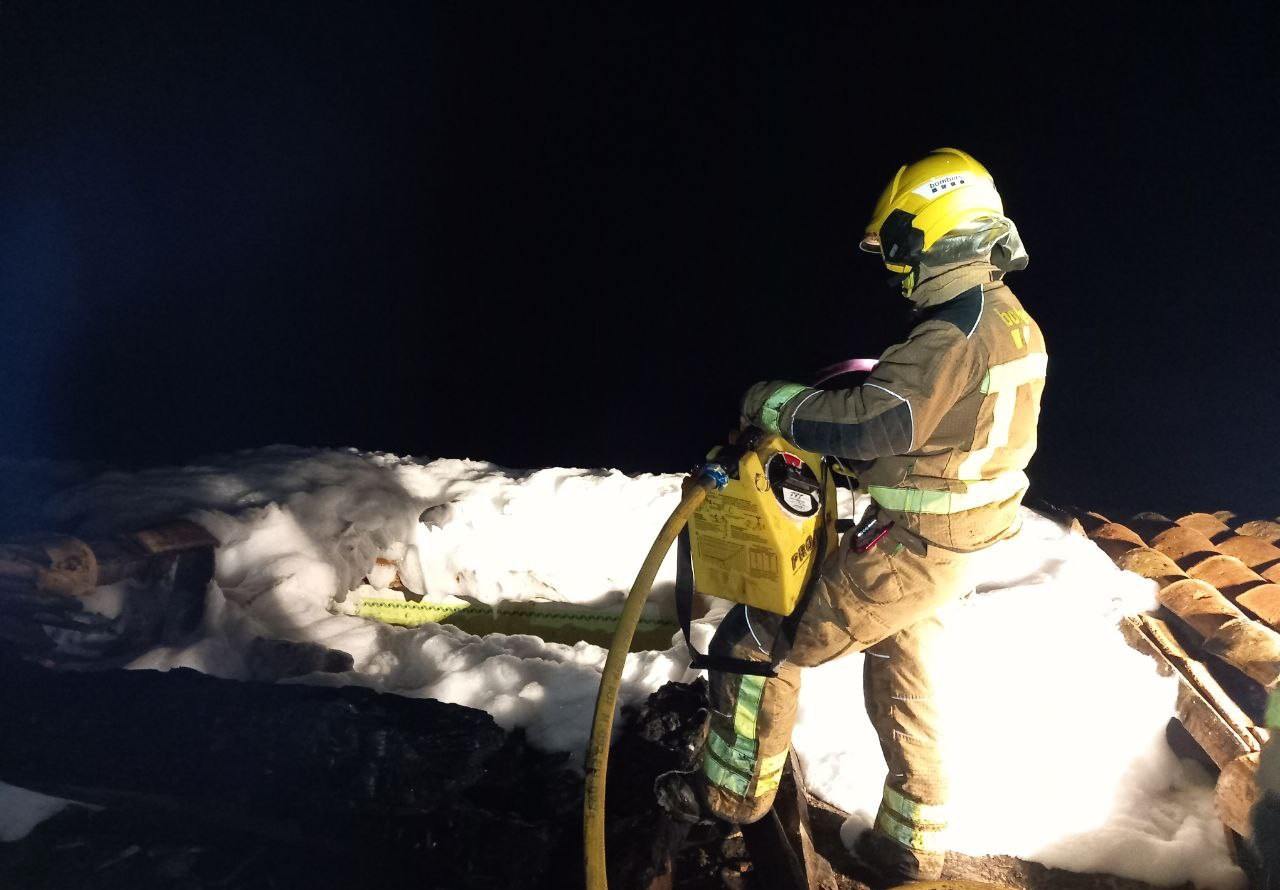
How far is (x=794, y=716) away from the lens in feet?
7.39

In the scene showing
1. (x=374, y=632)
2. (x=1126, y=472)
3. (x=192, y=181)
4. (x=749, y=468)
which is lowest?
(x=1126, y=472)

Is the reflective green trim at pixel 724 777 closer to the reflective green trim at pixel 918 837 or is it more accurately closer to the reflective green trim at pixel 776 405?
the reflective green trim at pixel 918 837

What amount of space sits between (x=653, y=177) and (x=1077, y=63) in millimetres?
7050

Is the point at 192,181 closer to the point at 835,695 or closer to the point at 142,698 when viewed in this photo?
the point at 142,698

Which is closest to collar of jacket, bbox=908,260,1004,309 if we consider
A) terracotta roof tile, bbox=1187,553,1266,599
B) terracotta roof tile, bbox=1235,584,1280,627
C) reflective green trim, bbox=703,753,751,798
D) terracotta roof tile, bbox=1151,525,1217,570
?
reflective green trim, bbox=703,753,751,798

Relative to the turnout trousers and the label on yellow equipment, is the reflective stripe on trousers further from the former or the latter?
the label on yellow equipment

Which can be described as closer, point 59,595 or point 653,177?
point 59,595

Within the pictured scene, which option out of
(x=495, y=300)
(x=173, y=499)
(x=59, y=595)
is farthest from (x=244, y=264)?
(x=59, y=595)

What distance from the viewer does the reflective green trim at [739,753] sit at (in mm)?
2197

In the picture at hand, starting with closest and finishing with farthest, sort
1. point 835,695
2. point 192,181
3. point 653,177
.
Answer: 1. point 835,695
2. point 192,181
3. point 653,177

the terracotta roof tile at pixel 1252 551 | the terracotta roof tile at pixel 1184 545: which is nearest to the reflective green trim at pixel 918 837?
the terracotta roof tile at pixel 1184 545

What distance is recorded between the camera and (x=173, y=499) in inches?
143

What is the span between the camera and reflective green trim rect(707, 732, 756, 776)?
2.20 m

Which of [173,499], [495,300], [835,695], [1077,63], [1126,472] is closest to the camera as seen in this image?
[835,695]
